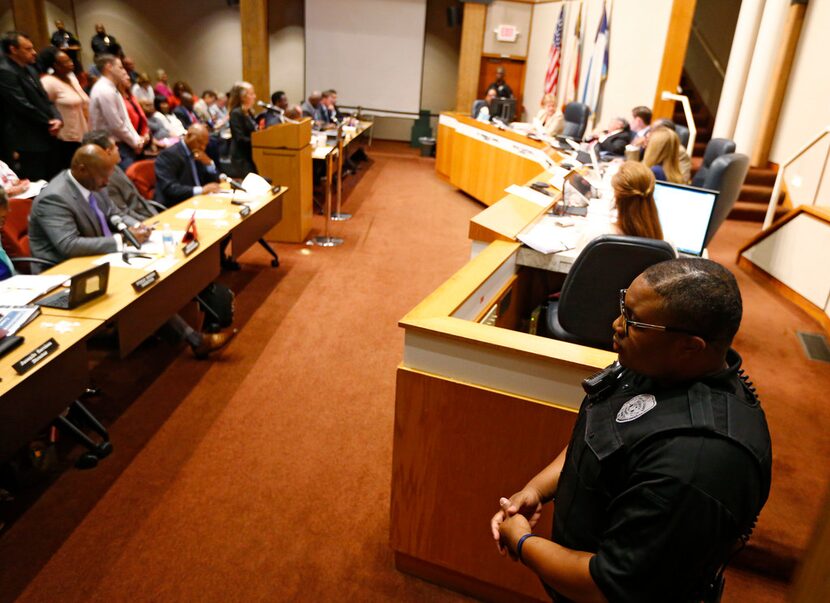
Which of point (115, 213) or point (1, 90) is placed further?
point (1, 90)

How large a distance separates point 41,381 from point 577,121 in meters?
7.64

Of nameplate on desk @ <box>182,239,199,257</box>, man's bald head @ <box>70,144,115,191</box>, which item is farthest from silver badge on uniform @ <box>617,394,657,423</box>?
man's bald head @ <box>70,144,115,191</box>

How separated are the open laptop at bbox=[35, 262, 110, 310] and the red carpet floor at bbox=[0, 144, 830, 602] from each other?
2.44 feet

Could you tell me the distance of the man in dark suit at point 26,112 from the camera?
14.8 ft

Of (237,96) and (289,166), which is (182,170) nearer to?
(289,166)

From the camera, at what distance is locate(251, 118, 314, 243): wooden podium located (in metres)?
5.63

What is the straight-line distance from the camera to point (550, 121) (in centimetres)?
790

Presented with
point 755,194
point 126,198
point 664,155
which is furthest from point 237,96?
point 755,194

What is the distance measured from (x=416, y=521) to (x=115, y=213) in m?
2.71

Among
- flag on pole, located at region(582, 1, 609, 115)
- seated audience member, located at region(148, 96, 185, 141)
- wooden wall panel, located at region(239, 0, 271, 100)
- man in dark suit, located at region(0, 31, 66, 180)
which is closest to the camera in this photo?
man in dark suit, located at region(0, 31, 66, 180)

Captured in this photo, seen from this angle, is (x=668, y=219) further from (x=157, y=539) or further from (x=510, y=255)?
(x=157, y=539)

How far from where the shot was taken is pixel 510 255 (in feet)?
9.00

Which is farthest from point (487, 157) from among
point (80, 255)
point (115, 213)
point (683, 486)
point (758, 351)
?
point (683, 486)

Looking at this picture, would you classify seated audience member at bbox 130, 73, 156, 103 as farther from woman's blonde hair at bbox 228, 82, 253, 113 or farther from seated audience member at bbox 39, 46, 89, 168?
seated audience member at bbox 39, 46, 89, 168
